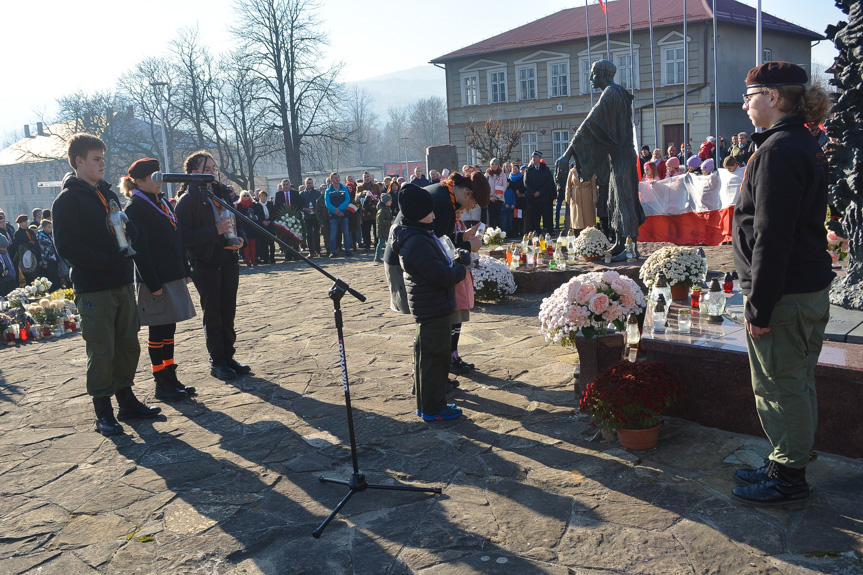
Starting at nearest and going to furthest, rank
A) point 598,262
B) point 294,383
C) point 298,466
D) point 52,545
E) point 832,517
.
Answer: point 832,517 < point 52,545 < point 298,466 < point 294,383 < point 598,262

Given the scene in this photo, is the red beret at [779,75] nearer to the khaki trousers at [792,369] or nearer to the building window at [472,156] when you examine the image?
the khaki trousers at [792,369]

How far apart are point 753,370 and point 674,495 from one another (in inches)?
32.0

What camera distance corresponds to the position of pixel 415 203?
17.1 ft

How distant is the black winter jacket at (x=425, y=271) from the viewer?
17.1 feet

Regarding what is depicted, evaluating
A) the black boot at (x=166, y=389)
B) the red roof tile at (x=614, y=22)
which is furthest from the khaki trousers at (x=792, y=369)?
the red roof tile at (x=614, y=22)

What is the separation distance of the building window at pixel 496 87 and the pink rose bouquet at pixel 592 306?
128 ft

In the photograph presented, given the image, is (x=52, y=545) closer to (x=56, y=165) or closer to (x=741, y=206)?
(x=741, y=206)

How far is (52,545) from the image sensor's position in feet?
13.1

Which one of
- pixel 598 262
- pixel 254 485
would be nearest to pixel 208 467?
pixel 254 485

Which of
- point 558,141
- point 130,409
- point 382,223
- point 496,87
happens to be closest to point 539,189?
point 382,223

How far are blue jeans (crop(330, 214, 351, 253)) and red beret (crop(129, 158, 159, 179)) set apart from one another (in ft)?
39.4

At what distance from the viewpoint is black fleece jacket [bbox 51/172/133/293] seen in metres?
5.34

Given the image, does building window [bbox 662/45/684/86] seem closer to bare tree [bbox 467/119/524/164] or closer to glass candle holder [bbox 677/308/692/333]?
bare tree [bbox 467/119/524/164]

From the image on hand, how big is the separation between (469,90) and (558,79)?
5692 millimetres
